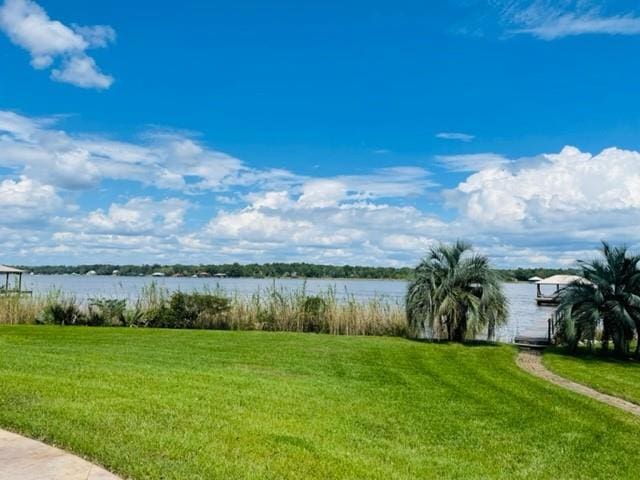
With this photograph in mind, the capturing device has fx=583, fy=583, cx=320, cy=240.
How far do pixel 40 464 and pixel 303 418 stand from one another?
263cm

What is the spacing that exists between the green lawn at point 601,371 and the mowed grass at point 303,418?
3.23 ft

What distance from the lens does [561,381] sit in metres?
10.0

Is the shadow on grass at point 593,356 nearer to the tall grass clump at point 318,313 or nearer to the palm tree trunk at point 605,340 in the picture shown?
the palm tree trunk at point 605,340

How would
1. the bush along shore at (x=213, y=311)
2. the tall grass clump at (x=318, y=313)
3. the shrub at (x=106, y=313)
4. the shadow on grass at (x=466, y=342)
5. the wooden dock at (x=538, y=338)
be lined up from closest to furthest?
the shadow on grass at (x=466, y=342)
the wooden dock at (x=538, y=338)
the tall grass clump at (x=318, y=313)
the bush along shore at (x=213, y=311)
the shrub at (x=106, y=313)

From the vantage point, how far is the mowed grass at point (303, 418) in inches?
181

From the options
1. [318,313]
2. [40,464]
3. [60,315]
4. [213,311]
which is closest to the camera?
[40,464]

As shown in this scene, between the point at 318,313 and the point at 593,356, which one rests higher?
the point at 318,313

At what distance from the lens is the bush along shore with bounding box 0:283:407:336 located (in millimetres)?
17297

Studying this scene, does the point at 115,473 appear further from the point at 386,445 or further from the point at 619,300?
the point at 619,300

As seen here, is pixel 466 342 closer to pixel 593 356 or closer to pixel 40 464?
pixel 593 356

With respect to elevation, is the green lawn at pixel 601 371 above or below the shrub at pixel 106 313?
below

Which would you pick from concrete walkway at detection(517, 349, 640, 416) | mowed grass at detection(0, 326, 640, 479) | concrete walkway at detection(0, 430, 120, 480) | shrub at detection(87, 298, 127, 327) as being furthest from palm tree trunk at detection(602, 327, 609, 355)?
shrub at detection(87, 298, 127, 327)

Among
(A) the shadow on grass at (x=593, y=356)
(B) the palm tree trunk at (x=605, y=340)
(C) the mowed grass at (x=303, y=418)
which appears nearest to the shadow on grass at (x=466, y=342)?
(A) the shadow on grass at (x=593, y=356)

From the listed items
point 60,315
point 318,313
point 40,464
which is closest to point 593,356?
point 318,313
